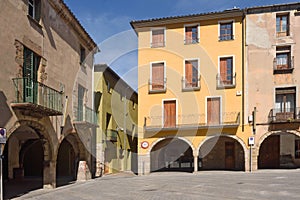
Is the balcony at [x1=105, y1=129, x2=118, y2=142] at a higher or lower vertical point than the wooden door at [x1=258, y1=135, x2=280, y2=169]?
higher

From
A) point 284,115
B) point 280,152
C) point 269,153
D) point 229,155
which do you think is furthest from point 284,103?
point 229,155

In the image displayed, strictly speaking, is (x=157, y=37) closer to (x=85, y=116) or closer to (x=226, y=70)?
(x=226, y=70)

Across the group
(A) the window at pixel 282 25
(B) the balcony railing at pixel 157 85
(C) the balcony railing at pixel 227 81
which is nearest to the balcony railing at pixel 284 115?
(C) the balcony railing at pixel 227 81

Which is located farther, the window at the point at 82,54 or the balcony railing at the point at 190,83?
the balcony railing at the point at 190,83

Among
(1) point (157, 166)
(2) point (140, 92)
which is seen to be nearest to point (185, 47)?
(2) point (140, 92)

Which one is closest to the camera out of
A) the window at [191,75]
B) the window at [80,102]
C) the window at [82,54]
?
the window at [80,102]

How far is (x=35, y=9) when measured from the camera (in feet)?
46.4

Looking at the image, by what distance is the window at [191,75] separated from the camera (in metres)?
24.2

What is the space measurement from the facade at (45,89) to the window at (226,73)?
A: 8697 mm

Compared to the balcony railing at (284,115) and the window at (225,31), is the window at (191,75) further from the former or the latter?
the balcony railing at (284,115)

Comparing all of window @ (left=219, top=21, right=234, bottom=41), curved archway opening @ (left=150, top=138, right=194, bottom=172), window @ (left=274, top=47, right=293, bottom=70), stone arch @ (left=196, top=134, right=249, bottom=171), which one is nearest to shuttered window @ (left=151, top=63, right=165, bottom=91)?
curved archway opening @ (left=150, top=138, right=194, bottom=172)

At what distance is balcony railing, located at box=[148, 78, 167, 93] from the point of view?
80.4 feet

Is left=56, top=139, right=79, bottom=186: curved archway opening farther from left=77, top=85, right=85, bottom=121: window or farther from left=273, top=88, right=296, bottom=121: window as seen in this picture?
left=273, top=88, right=296, bottom=121: window

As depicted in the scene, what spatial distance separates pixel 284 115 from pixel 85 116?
41.4 ft
